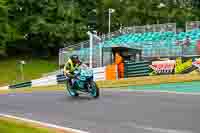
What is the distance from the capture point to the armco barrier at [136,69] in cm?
3466

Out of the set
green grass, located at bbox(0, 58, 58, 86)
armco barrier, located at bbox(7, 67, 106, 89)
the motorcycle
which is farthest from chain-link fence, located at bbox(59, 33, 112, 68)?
the motorcycle

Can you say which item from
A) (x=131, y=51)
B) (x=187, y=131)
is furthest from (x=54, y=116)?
(x=131, y=51)

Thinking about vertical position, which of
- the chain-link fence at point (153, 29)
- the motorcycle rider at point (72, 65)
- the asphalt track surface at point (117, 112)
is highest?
the chain-link fence at point (153, 29)

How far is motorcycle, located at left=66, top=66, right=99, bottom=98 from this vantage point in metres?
21.4

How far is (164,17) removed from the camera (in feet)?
211

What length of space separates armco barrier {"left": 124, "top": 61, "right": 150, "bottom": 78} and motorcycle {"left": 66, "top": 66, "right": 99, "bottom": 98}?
1265 centimetres

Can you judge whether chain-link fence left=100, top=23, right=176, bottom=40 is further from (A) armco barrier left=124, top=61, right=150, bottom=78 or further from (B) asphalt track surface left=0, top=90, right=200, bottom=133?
(B) asphalt track surface left=0, top=90, right=200, bottom=133

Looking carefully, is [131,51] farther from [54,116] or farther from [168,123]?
[168,123]

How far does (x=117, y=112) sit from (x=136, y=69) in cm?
1886

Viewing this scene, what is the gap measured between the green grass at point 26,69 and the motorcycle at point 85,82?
36.7 m

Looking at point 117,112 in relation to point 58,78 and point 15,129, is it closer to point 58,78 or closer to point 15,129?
point 15,129

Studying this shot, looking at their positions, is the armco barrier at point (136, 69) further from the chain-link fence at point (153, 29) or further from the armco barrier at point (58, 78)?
the chain-link fence at point (153, 29)


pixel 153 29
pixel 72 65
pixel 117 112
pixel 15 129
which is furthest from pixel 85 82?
pixel 153 29

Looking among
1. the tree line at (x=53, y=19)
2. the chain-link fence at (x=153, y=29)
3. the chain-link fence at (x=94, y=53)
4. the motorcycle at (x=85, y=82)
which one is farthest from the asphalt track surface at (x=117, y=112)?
the tree line at (x=53, y=19)
